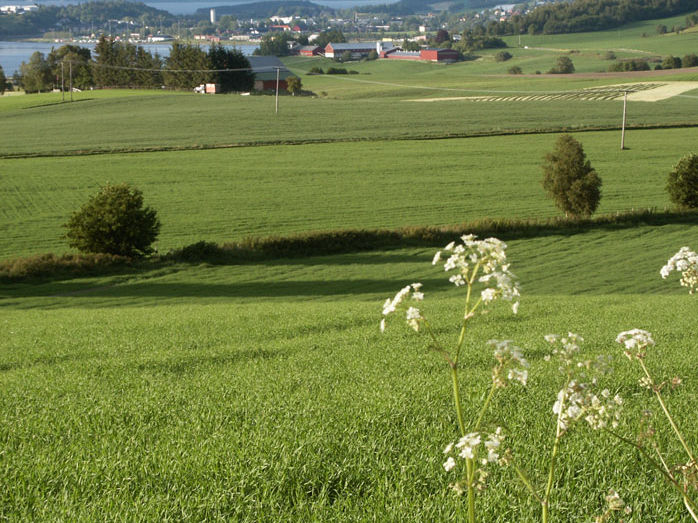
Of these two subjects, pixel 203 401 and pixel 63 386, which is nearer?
pixel 203 401

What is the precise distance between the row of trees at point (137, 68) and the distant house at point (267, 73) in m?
5.51

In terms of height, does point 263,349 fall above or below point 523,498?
below

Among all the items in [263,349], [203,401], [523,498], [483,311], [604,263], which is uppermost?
[483,311]

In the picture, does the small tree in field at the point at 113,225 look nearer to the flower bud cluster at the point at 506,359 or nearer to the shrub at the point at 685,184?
the shrub at the point at 685,184

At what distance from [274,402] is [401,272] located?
27.4 meters

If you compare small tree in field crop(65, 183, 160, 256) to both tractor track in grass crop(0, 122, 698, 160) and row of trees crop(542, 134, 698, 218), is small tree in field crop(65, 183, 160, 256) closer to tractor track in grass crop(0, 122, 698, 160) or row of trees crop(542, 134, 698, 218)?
row of trees crop(542, 134, 698, 218)

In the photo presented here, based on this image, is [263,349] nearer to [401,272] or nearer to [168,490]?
[168,490]

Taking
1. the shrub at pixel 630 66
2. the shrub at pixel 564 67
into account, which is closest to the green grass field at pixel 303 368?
the shrub at pixel 630 66

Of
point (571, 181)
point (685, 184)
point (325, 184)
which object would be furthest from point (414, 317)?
point (325, 184)

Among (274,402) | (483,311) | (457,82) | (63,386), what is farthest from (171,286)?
(457,82)

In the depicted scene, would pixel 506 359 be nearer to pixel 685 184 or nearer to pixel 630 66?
pixel 685 184

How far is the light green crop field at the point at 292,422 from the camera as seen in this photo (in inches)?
179

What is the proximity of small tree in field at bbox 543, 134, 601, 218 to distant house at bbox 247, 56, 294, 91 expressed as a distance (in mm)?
105187

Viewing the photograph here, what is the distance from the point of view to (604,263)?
3566 centimetres
